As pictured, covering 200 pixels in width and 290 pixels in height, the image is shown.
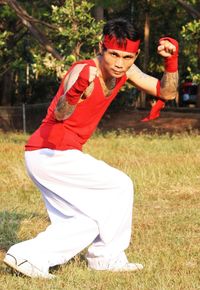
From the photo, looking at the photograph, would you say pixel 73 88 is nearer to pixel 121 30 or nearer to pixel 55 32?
pixel 121 30

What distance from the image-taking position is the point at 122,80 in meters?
5.79

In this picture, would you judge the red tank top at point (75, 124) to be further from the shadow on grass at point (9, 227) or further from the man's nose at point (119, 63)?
the shadow on grass at point (9, 227)

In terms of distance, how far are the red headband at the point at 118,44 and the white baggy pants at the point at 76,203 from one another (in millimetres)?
820

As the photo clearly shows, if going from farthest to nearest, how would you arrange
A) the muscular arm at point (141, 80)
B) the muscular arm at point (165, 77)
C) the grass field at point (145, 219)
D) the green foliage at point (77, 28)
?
1. the green foliage at point (77, 28)
2. the muscular arm at point (141, 80)
3. the grass field at point (145, 219)
4. the muscular arm at point (165, 77)

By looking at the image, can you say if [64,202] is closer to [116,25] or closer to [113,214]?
[113,214]

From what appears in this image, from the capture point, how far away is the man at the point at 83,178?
5.57 m

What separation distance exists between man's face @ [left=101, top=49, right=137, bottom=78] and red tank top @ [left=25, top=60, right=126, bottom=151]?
4.4 inches

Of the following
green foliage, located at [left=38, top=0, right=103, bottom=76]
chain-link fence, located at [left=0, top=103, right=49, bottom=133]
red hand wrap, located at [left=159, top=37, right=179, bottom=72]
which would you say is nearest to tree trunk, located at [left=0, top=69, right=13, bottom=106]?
chain-link fence, located at [left=0, top=103, right=49, bottom=133]

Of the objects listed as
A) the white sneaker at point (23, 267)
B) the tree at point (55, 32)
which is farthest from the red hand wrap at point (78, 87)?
the tree at point (55, 32)

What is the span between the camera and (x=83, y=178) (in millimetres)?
5719

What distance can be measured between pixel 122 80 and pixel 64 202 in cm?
100

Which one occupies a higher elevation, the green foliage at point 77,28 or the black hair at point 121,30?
the black hair at point 121,30

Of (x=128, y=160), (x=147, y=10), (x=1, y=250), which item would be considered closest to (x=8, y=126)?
(x=147, y=10)

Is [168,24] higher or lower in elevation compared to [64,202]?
Result: lower
